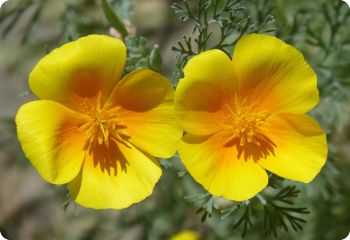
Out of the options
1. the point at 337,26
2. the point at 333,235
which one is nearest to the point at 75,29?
the point at 337,26

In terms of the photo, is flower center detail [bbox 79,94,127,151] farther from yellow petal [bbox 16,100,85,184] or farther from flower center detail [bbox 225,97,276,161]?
flower center detail [bbox 225,97,276,161]

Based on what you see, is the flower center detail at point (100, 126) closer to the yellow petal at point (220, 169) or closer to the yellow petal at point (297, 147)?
the yellow petal at point (220, 169)

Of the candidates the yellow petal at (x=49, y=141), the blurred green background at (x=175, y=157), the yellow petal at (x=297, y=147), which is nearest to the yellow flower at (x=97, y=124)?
the yellow petal at (x=49, y=141)

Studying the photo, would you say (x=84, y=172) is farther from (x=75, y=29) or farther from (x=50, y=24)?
(x=50, y=24)

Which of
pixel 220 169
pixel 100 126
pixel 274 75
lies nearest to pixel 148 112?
pixel 100 126

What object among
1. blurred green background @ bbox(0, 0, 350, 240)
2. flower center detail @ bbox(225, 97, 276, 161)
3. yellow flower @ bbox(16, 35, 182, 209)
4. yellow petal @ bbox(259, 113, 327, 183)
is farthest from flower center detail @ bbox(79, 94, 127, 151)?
yellow petal @ bbox(259, 113, 327, 183)

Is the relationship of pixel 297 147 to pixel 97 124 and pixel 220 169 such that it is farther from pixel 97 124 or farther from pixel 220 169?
pixel 97 124
